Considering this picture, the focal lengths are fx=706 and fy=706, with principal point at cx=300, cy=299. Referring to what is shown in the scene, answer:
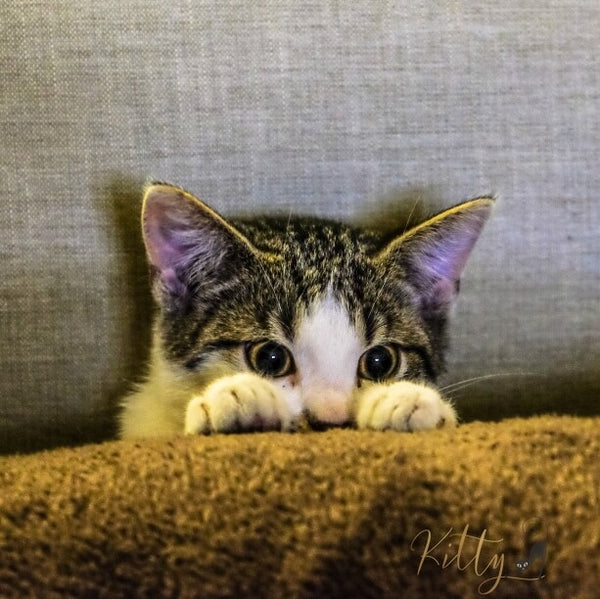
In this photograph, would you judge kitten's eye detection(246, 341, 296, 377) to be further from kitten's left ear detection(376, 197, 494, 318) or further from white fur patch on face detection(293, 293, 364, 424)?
kitten's left ear detection(376, 197, 494, 318)

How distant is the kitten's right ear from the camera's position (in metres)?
1.02

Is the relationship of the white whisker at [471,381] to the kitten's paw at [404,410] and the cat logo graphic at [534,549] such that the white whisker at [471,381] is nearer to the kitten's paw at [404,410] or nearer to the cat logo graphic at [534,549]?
the kitten's paw at [404,410]

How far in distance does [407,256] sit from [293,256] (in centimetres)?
19

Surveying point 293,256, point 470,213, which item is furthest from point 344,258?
point 470,213

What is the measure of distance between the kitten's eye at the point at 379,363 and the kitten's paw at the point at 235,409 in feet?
0.62

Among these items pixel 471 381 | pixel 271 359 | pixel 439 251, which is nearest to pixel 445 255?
pixel 439 251

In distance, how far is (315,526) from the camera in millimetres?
701

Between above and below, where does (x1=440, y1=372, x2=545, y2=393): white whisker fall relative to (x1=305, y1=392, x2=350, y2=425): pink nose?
below

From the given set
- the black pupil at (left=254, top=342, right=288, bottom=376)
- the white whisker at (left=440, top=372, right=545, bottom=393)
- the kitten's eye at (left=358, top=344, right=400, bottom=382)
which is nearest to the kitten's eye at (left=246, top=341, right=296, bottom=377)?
the black pupil at (left=254, top=342, right=288, bottom=376)

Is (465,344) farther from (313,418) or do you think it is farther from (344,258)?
(313,418)

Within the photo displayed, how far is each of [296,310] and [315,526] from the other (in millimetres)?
382

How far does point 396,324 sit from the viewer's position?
3.57 ft

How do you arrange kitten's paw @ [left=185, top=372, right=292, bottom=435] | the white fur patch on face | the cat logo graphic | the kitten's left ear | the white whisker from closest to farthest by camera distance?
the cat logo graphic < kitten's paw @ [left=185, top=372, right=292, bottom=435] < the white fur patch on face < the kitten's left ear < the white whisker

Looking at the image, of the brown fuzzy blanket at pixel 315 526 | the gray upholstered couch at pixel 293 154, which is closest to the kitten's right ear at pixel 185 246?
the gray upholstered couch at pixel 293 154
